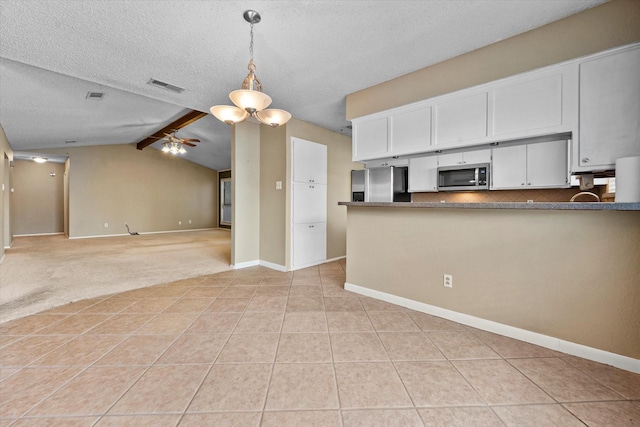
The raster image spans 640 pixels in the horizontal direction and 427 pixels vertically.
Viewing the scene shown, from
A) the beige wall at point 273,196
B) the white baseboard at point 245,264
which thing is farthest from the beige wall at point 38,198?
the beige wall at point 273,196

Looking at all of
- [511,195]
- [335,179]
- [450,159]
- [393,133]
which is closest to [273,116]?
[393,133]

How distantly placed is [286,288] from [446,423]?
230 centimetres

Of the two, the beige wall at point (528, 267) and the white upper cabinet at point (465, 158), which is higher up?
the white upper cabinet at point (465, 158)

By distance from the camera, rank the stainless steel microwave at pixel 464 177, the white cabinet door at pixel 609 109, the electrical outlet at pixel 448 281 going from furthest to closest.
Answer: the stainless steel microwave at pixel 464 177 < the electrical outlet at pixel 448 281 < the white cabinet door at pixel 609 109

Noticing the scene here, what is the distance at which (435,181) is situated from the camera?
11.0 feet

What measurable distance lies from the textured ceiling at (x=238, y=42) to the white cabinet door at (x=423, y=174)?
3.81ft

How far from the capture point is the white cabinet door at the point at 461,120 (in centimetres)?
247

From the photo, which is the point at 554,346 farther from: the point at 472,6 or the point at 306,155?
the point at 306,155

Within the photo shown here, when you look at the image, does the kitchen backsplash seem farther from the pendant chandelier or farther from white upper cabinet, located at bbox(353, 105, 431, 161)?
the pendant chandelier

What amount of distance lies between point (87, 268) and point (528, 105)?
6239 mm

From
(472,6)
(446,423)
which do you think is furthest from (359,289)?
(472,6)

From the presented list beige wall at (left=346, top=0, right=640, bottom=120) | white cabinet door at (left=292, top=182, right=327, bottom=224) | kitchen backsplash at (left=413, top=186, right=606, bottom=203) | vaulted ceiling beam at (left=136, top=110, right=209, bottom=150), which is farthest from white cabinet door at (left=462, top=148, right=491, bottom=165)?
vaulted ceiling beam at (left=136, top=110, right=209, bottom=150)

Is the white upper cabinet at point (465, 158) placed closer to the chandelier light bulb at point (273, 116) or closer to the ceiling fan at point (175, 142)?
the chandelier light bulb at point (273, 116)

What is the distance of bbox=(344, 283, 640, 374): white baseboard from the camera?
1.70m
